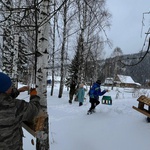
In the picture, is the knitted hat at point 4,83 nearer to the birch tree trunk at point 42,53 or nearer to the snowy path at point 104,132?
the birch tree trunk at point 42,53

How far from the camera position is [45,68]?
14.4 feet

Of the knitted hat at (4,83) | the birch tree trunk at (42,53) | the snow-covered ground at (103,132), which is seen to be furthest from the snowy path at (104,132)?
the knitted hat at (4,83)

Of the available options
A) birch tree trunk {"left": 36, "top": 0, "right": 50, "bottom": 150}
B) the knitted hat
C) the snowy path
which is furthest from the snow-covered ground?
the knitted hat

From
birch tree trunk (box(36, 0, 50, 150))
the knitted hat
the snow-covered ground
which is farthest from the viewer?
the snow-covered ground

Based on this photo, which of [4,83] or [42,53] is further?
[42,53]

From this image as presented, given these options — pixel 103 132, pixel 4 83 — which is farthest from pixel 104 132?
pixel 4 83

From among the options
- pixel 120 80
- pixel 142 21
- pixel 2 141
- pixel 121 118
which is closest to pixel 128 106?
pixel 121 118

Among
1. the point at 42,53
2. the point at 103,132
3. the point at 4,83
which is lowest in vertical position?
the point at 103,132

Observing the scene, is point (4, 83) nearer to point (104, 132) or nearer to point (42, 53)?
point (42, 53)

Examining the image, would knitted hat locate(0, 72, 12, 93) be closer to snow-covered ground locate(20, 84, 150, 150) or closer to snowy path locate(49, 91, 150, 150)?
snow-covered ground locate(20, 84, 150, 150)

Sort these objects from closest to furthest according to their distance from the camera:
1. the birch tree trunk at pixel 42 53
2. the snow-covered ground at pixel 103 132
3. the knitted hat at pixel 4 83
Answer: the knitted hat at pixel 4 83 < the birch tree trunk at pixel 42 53 < the snow-covered ground at pixel 103 132

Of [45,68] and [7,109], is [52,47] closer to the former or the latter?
[45,68]

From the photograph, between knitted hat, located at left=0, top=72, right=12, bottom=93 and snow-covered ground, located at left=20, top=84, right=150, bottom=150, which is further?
snow-covered ground, located at left=20, top=84, right=150, bottom=150

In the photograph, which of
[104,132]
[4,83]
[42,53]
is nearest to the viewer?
[4,83]
